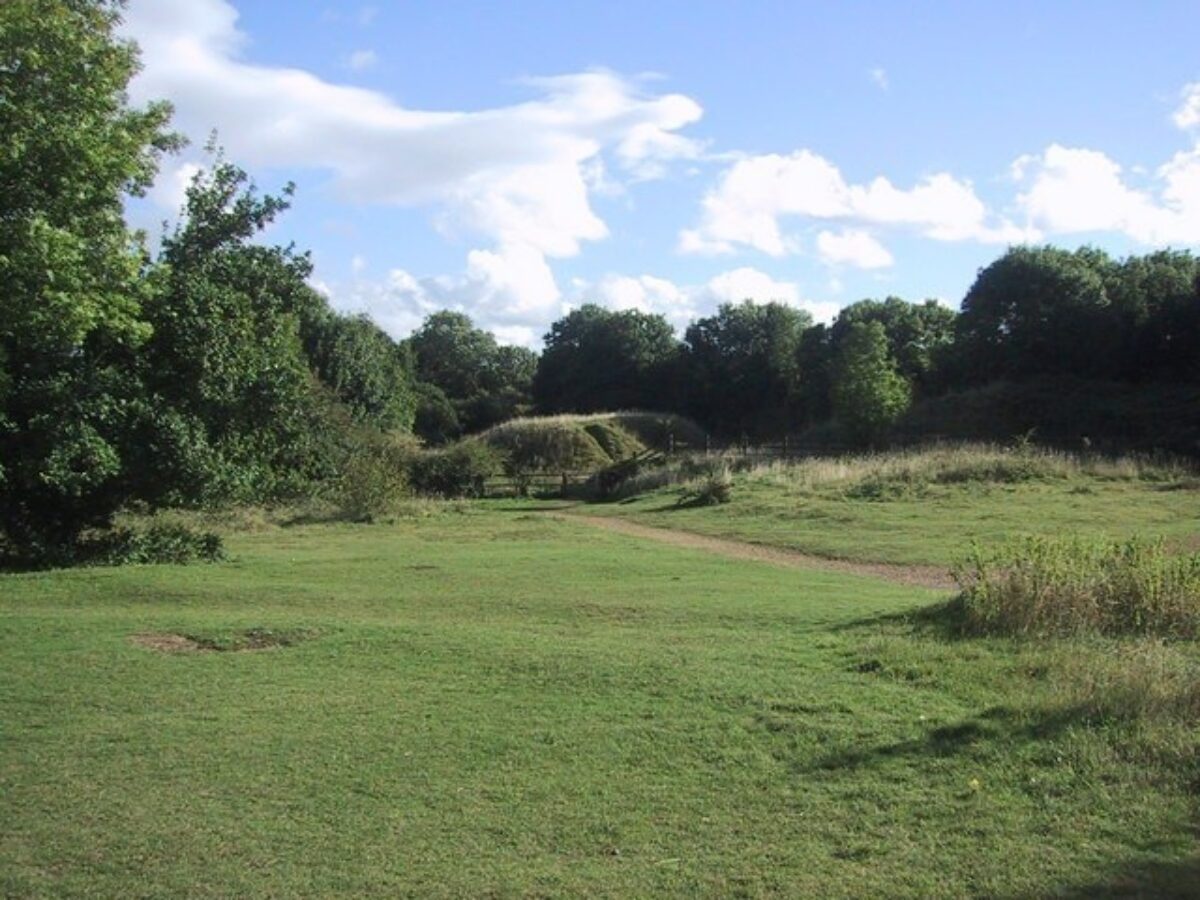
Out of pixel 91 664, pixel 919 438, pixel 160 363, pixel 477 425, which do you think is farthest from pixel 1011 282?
pixel 91 664

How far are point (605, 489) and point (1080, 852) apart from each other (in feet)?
145

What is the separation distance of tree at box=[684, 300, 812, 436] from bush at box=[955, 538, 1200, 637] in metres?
65.7

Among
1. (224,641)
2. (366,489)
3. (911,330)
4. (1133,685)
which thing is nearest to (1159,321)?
(911,330)

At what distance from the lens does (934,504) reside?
29859mm

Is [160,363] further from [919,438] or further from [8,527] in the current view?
[919,438]

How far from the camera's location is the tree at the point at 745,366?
257 feet

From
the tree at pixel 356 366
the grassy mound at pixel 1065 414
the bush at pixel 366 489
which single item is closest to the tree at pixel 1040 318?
the grassy mound at pixel 1065 414

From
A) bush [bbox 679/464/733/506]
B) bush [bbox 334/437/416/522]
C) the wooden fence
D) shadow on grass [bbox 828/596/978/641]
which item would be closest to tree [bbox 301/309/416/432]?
the wooden fence

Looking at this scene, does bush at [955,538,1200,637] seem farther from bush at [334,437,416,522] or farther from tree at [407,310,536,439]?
tree at [407,310,536,439]

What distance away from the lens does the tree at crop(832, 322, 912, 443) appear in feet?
160

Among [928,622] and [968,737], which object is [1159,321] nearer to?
[928,622]

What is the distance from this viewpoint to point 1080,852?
5.46 metres

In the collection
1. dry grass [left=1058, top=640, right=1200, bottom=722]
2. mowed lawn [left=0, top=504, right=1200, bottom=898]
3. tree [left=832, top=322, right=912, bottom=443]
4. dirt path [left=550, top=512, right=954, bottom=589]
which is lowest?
dirt path [left=550, top=512, right=954, bottom=589]

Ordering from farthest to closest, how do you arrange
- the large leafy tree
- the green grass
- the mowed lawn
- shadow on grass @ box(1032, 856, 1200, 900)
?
the green grass, the large leafy tree, the mowed lawn, shadow on grass @ box(1032, 856, 1200, 900)
